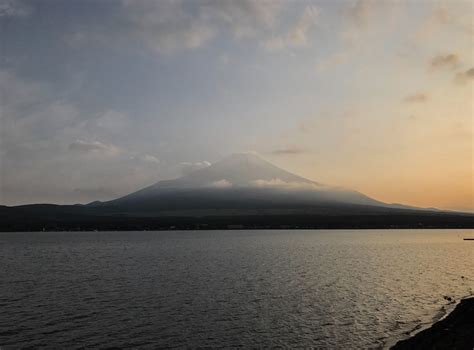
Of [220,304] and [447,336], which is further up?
[447,336]

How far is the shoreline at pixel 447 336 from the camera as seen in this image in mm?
20891

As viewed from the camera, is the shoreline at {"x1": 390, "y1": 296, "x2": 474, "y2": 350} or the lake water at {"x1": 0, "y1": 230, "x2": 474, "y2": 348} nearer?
the shoreline at {"x1": 390, "y1": 296, "x2": 474, "y2": 350}

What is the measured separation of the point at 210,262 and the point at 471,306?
44.3 m

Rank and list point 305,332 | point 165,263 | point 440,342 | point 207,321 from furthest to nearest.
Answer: point 165,263
point 207,321
point 305,332
point 440,342

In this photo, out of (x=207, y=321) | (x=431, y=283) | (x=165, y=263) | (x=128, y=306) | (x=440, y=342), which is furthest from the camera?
(x=165, y=263)

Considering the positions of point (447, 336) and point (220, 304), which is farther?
point (220, 304)

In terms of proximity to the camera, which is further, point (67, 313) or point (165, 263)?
point (165, 263)

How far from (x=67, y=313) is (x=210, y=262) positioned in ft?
127

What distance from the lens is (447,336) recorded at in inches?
889

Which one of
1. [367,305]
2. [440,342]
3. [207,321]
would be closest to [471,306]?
[367,305]

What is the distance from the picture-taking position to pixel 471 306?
30.6m

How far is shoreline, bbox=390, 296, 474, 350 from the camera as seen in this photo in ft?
68.5

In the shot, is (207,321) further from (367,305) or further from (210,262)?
(210,262)

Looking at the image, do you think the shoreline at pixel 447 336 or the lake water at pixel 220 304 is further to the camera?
the lake water at pixel 220 304
